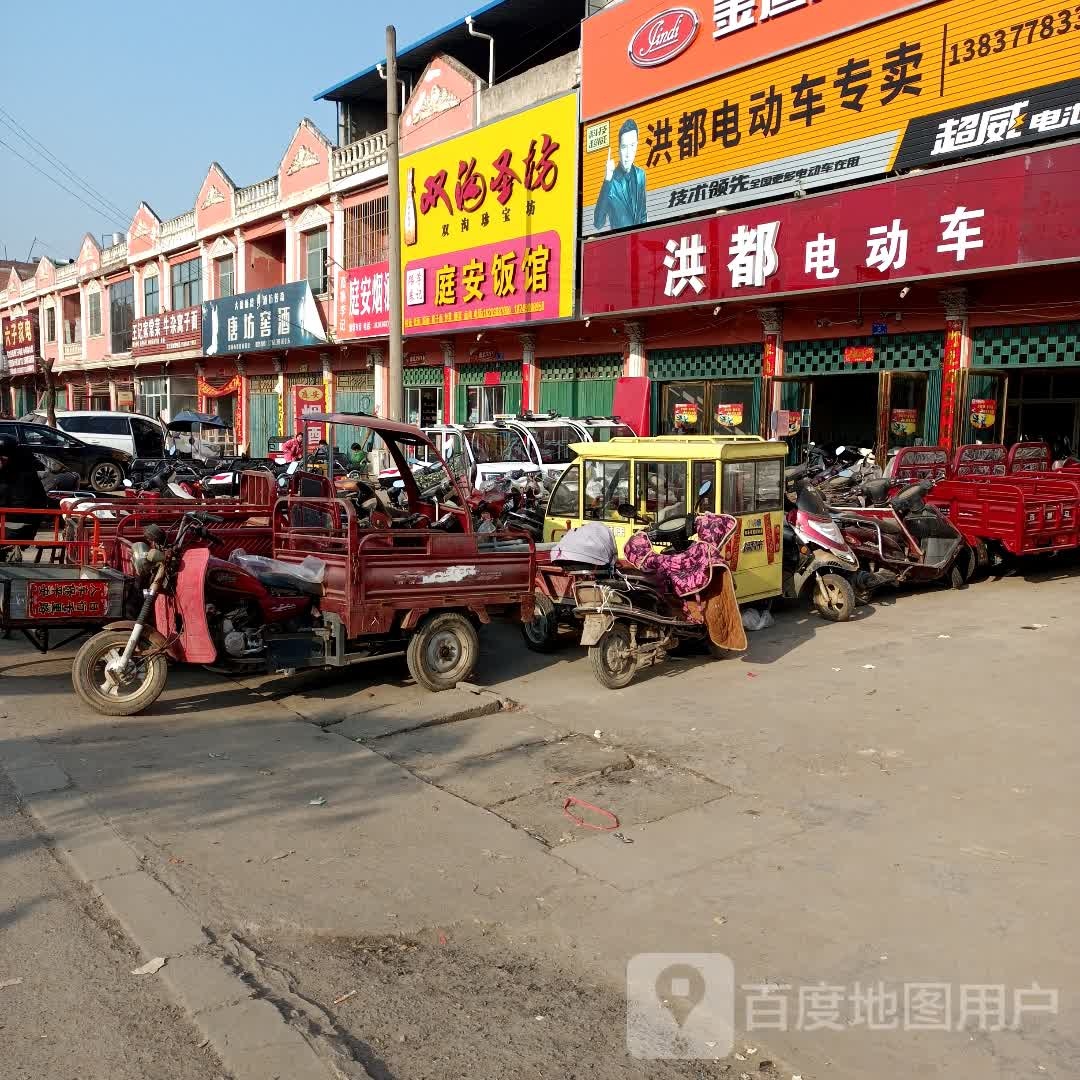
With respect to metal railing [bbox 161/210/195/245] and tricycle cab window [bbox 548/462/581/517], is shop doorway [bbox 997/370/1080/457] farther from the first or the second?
metal railing [bbox 161/210/195/245]

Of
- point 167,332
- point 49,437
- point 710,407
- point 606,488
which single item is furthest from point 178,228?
point 606,488

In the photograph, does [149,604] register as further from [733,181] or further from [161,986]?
[733,181]

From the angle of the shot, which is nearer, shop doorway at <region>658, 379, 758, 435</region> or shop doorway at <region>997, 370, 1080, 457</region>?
shop doorway at <region>997, 370, 1080, 457</region>

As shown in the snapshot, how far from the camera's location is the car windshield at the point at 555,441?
15.1 meters

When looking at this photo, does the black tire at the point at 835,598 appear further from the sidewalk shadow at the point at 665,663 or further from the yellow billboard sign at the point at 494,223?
the yellow billboard sign at the point at 494,223

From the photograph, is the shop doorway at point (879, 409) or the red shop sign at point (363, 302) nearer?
the shop doorway at point (879, 409)

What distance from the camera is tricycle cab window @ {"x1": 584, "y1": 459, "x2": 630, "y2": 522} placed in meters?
9.02

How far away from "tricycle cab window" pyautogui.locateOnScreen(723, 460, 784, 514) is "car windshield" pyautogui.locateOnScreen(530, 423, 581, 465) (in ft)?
20.2

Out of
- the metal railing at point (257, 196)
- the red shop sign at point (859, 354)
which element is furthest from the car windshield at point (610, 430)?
the metal railing at point (257, 196)

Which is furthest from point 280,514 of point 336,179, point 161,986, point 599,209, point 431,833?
point 336,179

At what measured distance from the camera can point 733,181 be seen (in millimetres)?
16359

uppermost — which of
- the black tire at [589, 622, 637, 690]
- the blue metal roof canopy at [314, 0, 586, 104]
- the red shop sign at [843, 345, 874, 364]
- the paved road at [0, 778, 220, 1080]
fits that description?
the blue metal roof canopy at [314, 0, 586, 104]

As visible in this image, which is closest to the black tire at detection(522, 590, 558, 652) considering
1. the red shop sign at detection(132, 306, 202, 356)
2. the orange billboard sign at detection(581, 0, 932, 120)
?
the orange billboard sign at detection(581, 0, 932, 120)

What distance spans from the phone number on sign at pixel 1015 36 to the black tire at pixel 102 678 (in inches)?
505
